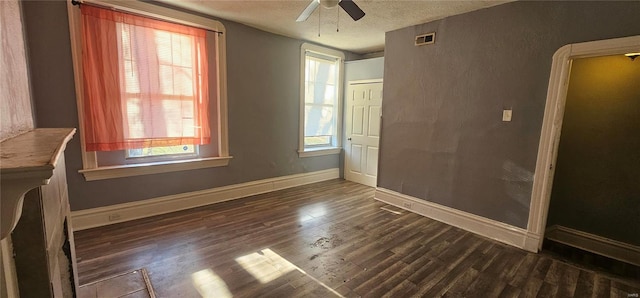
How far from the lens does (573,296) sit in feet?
6.79

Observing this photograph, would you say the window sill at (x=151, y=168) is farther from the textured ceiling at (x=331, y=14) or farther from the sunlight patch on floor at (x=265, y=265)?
the textured ceiling at (x=331, y=14)

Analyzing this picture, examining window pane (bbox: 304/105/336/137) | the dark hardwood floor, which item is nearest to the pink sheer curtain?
the dark hardwood floor

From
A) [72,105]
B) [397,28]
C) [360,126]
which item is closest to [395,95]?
[397,28]

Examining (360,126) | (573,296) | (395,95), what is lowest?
(573,296)

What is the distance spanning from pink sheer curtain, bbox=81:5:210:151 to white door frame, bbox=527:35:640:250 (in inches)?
151

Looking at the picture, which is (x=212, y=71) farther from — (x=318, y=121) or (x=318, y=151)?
(x=318, y=151)

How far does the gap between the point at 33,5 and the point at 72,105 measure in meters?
0.91

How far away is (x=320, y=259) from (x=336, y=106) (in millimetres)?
3363

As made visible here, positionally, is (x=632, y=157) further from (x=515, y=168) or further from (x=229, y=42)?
(x=229, y=42)

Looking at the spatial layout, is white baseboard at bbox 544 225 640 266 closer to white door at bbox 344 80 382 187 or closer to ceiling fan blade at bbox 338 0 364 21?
white door at bbox 344 80 382 187

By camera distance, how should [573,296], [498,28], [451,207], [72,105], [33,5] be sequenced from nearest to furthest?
[573,296] < [33,5] < [72,105] < [498,28] < [451,207]

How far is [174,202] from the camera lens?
3.46 metres

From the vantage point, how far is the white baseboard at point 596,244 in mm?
2801

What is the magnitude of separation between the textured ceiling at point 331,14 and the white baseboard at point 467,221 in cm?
236
